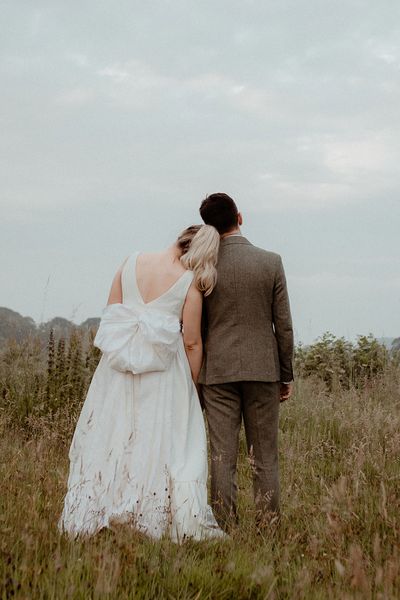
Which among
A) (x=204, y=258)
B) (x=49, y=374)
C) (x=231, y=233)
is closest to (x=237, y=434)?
(x=204, y=258)

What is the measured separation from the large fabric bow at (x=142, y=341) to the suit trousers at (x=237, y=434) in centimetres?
51

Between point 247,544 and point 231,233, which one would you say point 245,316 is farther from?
point 247,544

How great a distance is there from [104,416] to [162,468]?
19.4 inches

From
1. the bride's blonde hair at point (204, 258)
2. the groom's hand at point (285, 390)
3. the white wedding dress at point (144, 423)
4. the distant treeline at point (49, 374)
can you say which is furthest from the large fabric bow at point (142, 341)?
the distant treeline at point (49, 374)

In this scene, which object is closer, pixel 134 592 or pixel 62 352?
pixel 134 592

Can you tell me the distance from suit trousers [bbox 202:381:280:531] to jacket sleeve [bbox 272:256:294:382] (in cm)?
18

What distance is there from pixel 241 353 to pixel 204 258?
2.19 feet

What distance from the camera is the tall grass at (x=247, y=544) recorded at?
2.72 m

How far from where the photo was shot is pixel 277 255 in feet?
15.4

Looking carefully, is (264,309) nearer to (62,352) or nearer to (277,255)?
(277,255)

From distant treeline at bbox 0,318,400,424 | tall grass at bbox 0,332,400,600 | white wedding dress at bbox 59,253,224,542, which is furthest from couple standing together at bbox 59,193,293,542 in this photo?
distant treeline at bbox 0,318,400,424

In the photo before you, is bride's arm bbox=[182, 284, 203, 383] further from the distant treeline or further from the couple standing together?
the distant treeline

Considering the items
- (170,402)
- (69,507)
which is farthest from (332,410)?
(69,507)

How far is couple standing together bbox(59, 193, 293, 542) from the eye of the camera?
4250 millimetres
